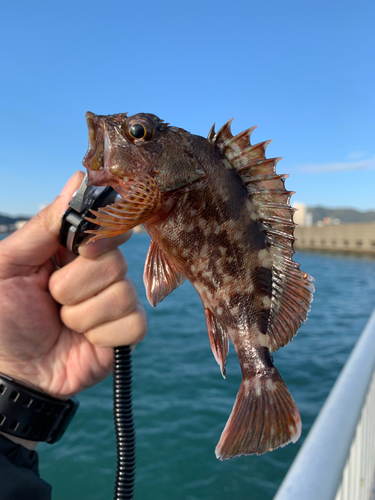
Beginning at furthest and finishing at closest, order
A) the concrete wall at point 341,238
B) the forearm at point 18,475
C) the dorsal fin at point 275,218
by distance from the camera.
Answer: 1. the concrete wall at point 341,238
2. the forearm at point 18,475
3. the dorsal fin at point 275,218

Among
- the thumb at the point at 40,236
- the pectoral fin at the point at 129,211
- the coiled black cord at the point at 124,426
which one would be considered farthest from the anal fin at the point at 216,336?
the coiled black cord at the point at 124,426

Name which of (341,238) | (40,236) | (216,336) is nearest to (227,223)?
(216,336)

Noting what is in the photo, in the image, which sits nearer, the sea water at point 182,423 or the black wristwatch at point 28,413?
the black wristwatch at point 28,413

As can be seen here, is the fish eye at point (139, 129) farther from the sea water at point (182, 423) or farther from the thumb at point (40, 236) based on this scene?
the sea water at point (182, 423)

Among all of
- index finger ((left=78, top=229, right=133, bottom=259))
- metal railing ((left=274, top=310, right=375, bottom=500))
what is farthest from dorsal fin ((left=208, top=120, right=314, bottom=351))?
metal railing ((left=274, top=310, right=375, bottom=500))

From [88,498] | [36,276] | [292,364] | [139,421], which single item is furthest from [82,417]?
[36,276]

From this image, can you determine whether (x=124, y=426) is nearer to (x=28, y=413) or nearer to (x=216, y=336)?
(x=28, y=413)

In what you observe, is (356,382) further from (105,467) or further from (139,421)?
(139,421)
